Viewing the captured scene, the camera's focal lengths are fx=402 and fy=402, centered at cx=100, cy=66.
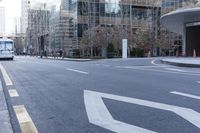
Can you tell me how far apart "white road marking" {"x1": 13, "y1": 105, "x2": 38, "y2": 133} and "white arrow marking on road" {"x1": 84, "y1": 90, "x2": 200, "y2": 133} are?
1024 mm

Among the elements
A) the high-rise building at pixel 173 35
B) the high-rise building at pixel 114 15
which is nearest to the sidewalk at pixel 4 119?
the high-rise building at pixel 114 15

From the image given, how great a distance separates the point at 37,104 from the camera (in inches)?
352

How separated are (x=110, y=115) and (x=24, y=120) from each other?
154 centimetres

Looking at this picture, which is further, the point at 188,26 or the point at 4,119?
the point at 188,26

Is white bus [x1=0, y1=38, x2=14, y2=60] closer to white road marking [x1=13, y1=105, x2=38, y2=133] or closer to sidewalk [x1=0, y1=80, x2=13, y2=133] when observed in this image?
sidewalk [x1=0, y1=80, x2=13, y2=133]

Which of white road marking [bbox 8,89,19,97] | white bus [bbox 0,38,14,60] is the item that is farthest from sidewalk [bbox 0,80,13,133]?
white bus [bbox 0,38,14,60]

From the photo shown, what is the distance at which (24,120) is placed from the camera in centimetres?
709

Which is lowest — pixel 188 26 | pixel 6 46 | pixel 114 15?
pixel 6 46

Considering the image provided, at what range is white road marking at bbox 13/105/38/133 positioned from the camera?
20.8 ft

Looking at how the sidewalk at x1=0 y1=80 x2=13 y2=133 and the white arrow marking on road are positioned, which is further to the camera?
the sidewalk at x1=0 y1=80 x2=13 y2=133

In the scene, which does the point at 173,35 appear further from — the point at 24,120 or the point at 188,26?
the point at 24,120

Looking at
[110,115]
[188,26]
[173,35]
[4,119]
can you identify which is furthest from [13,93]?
[173,35]

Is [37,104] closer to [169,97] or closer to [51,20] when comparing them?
[169,97]

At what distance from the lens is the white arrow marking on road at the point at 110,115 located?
6293mm
